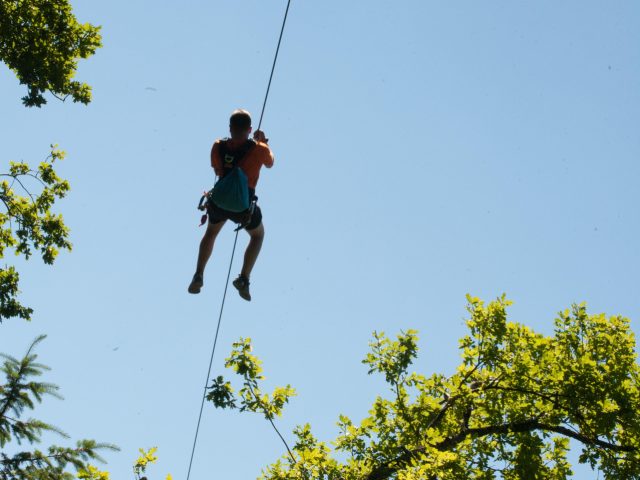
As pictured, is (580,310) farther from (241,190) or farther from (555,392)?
(241,190)

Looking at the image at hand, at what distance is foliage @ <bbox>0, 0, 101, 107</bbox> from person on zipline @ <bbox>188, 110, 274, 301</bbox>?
463cm

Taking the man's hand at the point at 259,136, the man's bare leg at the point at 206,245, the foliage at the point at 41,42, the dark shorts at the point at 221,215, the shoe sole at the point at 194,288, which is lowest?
the shoe sole at the point at 194,288

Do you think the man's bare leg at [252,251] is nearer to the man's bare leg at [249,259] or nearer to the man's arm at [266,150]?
the man's bare leg at [249,259]

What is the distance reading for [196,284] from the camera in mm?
6754

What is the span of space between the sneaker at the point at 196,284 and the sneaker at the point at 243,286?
1.28 ft

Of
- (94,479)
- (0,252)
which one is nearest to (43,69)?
(0,252)

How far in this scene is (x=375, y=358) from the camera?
9.43 m

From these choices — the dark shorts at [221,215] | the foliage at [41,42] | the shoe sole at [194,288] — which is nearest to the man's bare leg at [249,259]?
the dark shorts at [221,215]

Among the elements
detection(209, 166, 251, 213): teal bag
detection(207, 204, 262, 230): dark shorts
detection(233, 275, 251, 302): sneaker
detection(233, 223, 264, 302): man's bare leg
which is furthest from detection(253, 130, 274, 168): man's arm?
detection(233, 275, 251, 302): sneaker

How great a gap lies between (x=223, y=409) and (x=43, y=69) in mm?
5575

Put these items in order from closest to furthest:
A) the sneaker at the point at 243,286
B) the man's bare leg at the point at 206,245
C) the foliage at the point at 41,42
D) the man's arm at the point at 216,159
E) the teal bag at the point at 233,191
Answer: the teal bag at the point at 233,191 → the man's arm at the point at 216,159 → the man's bare leg at the point at 206,245 → the sneaker at the point at 243,286 → the foliage at the point at 41,42

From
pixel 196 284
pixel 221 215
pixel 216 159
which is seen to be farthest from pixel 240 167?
pixel 196 284

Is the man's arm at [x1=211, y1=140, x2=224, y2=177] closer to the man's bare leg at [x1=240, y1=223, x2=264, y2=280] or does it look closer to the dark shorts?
the dark shorts

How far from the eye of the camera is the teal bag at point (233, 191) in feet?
20.6
